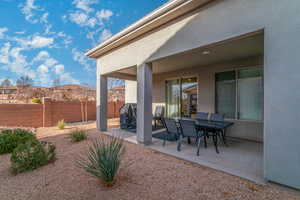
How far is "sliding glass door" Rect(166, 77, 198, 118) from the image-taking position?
6690 millimetres

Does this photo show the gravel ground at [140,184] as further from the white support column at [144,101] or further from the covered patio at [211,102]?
the white support column at [144,101]

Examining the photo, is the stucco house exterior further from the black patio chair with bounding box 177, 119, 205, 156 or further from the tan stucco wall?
the tan stucco wall

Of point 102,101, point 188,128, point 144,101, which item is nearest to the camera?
point 188,128

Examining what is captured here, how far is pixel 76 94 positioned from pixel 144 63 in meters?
9.98

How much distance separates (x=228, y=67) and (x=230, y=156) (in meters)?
3.49

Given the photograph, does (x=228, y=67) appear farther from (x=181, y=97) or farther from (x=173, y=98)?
(x=173, y=98)

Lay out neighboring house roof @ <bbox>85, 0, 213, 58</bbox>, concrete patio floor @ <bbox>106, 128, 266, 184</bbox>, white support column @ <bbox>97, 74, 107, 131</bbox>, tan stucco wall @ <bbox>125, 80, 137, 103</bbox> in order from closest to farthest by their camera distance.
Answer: concrete patio floor @ <bbox>106, 128, 266, 184</bbox> < neighboring house roof @ <bbox>85, 0, 213, 58</bbox> < white support column @ <bbox>97, 74, 107, 131</bbox> < tan stucco wall @ <bbox>125, 80, 137, 103</bbox>

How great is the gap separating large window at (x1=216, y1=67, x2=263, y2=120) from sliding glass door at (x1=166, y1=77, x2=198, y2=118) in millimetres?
1197

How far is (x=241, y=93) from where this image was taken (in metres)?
5.14

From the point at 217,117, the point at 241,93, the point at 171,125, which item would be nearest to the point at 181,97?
the point at 217,117

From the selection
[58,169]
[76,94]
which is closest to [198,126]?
[58,169]

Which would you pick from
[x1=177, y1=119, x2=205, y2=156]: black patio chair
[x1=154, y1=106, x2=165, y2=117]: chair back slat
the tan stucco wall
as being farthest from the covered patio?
the tan stucco wall

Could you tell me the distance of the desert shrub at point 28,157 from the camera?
283 centimetres

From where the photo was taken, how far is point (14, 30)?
41.8 ft
